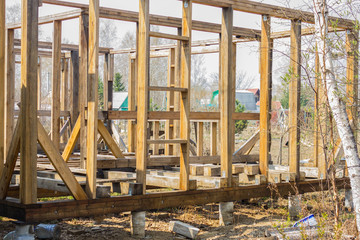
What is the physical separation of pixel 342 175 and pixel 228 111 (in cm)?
342

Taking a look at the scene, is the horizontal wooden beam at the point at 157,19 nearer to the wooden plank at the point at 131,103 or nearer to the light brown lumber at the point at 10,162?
the wooden plank at the point at 131,103

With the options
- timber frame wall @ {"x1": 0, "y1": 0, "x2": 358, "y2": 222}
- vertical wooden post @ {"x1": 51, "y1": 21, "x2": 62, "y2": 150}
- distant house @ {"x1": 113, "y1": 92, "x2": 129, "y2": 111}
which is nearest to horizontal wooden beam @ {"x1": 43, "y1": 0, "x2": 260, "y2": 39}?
timber frame wall @ {"x1": 0, "y1": 0, "x2": 358, "y2": 222}

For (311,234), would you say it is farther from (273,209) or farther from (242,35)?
(242,35)

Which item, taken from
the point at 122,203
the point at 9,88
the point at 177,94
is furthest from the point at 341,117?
the point at 9,88

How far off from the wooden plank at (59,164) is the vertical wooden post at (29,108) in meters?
0.16

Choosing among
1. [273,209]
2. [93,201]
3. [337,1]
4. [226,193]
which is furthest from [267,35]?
[93,201]

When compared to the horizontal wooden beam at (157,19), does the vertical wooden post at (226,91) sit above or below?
below

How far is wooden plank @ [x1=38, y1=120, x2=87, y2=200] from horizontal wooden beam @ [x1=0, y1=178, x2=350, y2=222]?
13 centimetres

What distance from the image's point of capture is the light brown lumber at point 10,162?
6.84m

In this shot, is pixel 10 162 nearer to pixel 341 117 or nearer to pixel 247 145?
pixel 341 117

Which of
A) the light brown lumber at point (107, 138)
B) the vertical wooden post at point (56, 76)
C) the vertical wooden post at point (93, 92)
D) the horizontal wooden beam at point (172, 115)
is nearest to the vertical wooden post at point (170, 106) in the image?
the horizontal wooden beam at point (172, 115)

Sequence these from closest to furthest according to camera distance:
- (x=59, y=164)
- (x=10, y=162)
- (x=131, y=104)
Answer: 1. (x=59, y=164)
2. (x=10, y=162)
3. (x=131, y=104)

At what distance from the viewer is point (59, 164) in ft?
22.7

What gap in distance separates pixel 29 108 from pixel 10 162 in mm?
861
